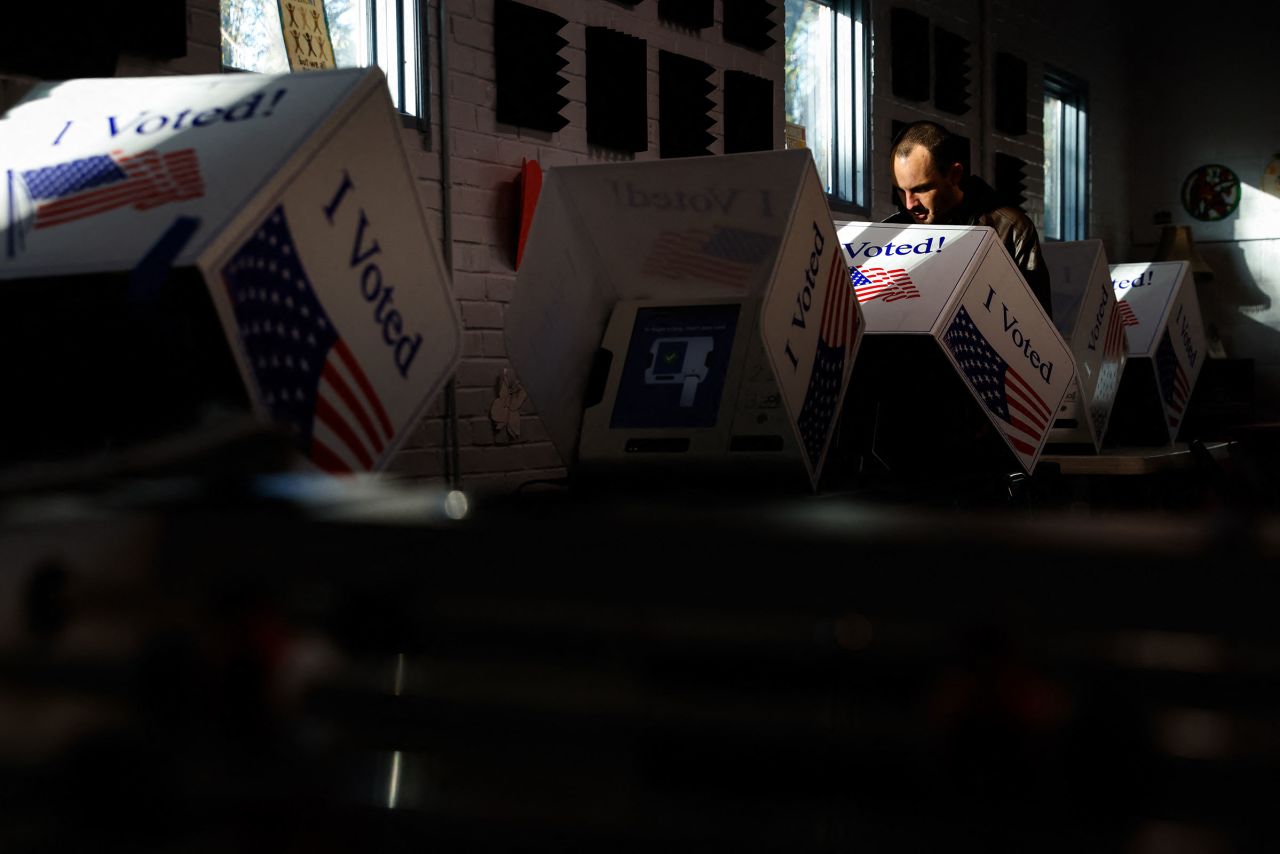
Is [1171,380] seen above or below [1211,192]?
below

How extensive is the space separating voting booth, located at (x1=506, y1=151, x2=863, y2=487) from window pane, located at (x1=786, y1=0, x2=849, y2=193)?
4496 millimetres

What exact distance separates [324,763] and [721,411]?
1620mm

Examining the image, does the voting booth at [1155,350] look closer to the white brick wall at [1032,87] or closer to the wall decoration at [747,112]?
the wall decoration at [747,112]

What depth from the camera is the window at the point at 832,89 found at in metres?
6.59

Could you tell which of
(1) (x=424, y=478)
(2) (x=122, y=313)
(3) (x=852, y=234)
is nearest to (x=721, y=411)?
(3) (x=852, y=234)

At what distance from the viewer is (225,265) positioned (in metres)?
1.14

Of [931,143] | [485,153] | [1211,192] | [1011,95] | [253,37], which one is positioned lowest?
[931,143]

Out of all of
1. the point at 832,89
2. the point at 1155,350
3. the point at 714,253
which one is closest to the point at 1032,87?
the point at 832,89

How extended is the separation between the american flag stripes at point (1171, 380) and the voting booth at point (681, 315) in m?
1.86

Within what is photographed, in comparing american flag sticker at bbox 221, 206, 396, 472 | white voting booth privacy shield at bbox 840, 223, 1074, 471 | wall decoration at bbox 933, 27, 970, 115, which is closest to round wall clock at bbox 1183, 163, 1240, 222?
wall decoration at bbox 933, 27, 970, 115

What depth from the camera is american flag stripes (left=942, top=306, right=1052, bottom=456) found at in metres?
2.39

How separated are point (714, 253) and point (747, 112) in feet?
12.7

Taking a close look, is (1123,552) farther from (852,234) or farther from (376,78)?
(852,234)

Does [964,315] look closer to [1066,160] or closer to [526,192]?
[526,192]
